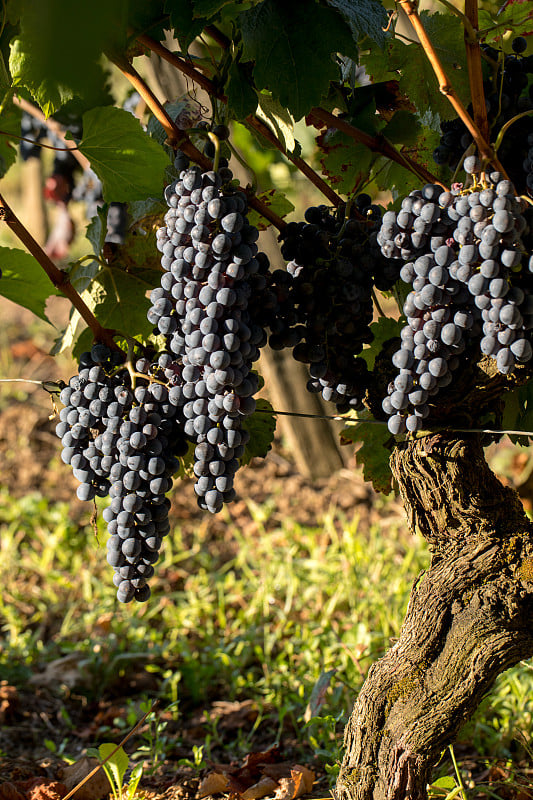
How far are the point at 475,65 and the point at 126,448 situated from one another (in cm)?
74

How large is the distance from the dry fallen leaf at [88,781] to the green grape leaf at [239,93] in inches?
51.3

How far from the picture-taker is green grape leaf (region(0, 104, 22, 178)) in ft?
4.38

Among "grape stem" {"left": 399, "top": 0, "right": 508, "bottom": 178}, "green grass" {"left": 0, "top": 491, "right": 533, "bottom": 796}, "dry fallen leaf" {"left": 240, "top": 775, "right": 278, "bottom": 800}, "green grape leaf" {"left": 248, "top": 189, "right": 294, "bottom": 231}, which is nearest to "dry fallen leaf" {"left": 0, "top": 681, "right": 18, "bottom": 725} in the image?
"green grass" {"left": 0, "top": 491, "right": 533, "bottom": 796}

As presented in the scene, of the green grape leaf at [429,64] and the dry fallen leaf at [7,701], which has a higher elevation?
the green grape leaf at [429,64]

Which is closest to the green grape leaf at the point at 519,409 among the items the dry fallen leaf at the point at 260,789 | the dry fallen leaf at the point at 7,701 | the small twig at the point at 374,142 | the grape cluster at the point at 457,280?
the grape cluster at the point at 457,280

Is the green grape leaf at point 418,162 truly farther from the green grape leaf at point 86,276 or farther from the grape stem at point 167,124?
the green grape leaf at point 86,276

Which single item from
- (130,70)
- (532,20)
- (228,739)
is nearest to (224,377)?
(130,70)

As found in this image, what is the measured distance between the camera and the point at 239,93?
1025 millimetres

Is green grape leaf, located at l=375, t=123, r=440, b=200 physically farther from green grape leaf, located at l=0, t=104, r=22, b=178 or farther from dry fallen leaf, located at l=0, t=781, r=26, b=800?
dry fallen leaf, located at l=0, t=781, r=26, b=800

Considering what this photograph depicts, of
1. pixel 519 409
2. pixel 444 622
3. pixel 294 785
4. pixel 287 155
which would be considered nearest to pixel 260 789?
pixel 294 785

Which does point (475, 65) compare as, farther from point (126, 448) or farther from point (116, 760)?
point (116, 760)

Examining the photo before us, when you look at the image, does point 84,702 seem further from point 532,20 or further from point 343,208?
point 532,20

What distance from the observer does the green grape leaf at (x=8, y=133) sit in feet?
4.38

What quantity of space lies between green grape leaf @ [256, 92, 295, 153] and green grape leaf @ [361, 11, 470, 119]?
0.22 metres
